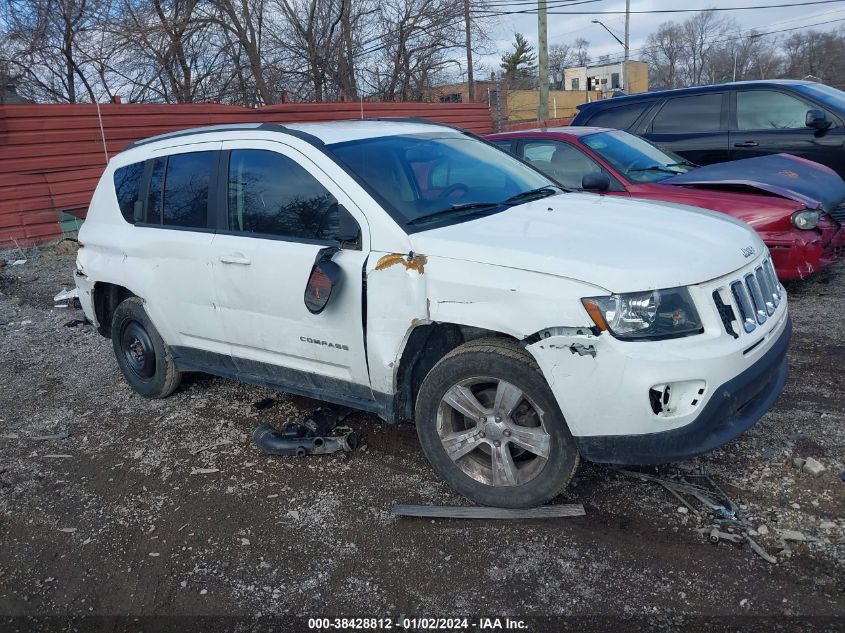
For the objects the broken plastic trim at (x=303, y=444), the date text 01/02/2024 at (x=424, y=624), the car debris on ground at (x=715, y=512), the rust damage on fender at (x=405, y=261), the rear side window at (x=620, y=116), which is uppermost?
the rear side window at (x=620, y=116)

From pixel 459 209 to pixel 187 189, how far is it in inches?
72.1

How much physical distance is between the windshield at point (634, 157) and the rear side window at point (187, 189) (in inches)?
148

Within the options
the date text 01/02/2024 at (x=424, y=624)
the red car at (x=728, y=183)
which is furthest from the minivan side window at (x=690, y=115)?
the date text 01/02/2024 at (x=424, y=624)

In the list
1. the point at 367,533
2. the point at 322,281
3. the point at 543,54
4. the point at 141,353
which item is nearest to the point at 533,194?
the point at 322,281

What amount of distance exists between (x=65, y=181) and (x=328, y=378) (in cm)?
1011

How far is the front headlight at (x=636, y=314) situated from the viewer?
2746mm

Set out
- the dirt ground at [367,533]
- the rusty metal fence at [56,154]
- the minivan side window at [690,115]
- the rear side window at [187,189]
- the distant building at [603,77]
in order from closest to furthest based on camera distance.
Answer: the dirt ground at [367,533] → the rear side window at [187,189] → the minivan side window at [690,115] → the rusty metal fence at [56,154] → the distant building at [603,77]

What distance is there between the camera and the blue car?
7.45 m

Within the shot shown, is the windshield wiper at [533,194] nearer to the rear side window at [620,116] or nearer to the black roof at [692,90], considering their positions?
the rear side window at [620,116]

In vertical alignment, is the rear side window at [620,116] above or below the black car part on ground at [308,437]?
above

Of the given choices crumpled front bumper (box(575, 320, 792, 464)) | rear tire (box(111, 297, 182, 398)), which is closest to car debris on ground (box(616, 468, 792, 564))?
crumpled front bumper (box(575, 320, 792, 464))

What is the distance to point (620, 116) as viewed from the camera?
852cm

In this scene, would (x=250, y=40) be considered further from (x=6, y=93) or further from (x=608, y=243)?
(x=608, y=243)

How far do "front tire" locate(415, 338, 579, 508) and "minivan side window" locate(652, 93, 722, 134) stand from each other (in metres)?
6.18
